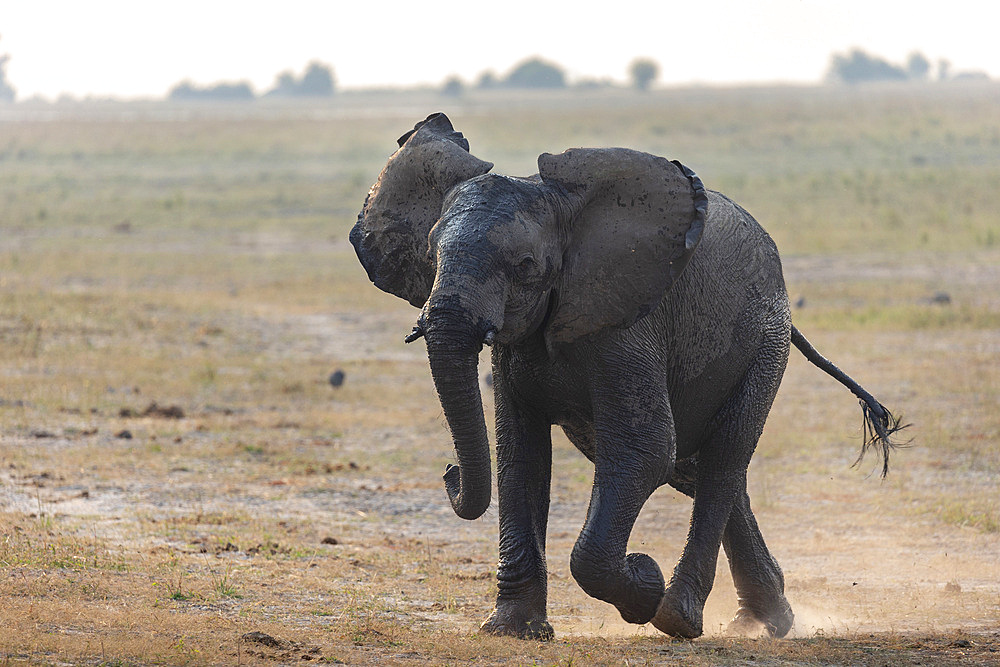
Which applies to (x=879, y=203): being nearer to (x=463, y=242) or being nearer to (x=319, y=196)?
(x=319, y=196)

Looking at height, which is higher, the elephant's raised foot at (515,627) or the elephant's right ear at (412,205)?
the elephant's right ear at (412,205)

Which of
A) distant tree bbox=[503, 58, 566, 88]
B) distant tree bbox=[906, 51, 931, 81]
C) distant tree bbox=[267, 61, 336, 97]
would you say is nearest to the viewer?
distant tree bbox=[503, 58, 566, 88]

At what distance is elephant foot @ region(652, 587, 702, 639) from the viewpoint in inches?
288

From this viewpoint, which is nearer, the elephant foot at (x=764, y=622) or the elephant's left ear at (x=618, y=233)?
the elephant's left ear at (x=618, y=233)

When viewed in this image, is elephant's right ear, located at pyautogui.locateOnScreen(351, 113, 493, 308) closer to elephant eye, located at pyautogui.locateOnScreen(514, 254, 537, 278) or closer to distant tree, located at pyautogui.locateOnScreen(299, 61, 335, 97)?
elephant eye, located at pyautogui.locateOnScreen(514, 254, 537, 278)

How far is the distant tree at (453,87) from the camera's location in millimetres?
140125

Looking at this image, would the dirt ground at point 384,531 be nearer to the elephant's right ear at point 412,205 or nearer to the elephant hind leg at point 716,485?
the elephant hind leg at point 716,485

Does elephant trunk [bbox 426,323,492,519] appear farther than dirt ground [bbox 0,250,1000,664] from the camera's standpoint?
No

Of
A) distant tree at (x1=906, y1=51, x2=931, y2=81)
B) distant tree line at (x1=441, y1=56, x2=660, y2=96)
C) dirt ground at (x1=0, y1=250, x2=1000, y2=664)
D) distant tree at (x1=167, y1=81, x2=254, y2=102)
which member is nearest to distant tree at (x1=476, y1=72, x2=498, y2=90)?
distant tree line at (x1=441, y1=56, x2=660, y2=96)

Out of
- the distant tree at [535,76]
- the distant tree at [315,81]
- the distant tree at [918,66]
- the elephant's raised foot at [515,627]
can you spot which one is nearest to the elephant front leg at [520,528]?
the elephant's raised foot at [515,627]

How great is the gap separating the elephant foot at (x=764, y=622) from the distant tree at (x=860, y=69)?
154 metres

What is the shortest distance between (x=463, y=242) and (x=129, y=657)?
91.6 inches

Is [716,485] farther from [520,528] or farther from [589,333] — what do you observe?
[589,333]

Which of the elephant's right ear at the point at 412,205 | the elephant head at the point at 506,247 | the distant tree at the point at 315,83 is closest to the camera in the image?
the elephant head at the point at 506,247
